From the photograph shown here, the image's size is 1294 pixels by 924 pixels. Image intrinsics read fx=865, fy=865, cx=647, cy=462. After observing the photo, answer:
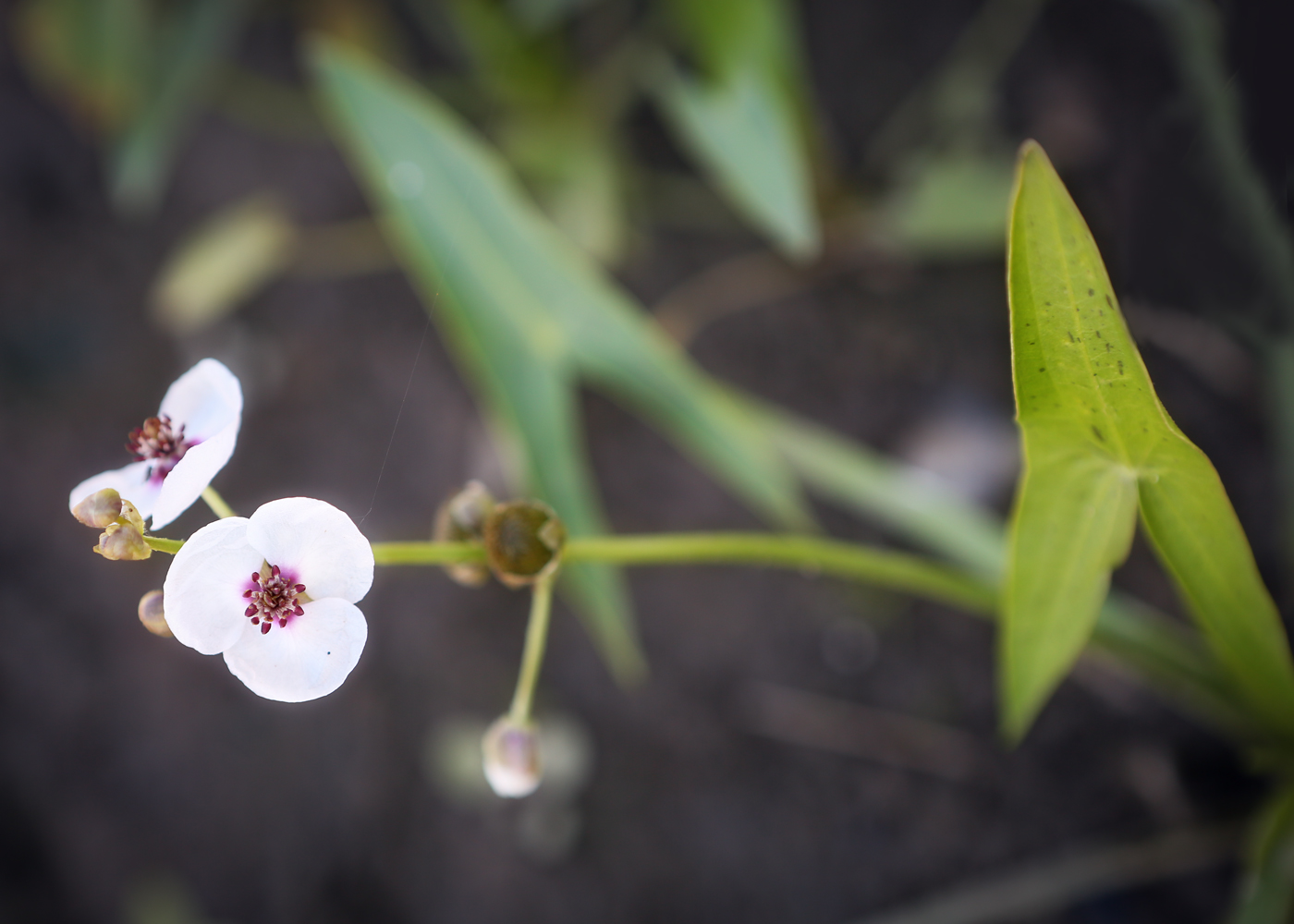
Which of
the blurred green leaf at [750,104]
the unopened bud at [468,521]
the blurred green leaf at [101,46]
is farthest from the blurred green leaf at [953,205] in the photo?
the blurred green leaf at [101,46]

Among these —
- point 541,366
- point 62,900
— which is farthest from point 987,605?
point 62,900

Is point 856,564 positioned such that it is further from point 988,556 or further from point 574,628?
point 574,628

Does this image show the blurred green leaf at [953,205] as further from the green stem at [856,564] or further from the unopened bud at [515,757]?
the unopened bud at [515,757]

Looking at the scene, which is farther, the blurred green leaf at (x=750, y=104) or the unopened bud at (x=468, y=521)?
the blurred green leaf at (x=750, y=104)

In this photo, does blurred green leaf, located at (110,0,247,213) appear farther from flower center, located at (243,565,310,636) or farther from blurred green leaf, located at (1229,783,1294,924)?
blurred green leaf, located at (1229,783,1294,924)

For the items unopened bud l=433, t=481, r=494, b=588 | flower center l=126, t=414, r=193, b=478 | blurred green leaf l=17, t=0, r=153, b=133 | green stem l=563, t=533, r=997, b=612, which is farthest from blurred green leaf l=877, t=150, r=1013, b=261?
blurred green leaf l=17, t=0, r=153, b=133

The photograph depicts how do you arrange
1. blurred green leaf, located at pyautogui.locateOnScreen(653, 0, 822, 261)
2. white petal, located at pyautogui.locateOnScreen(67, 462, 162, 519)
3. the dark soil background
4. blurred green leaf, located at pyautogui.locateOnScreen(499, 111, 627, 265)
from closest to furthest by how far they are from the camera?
white petal, located at pyautogui.locateOnScreen(67, 462, 162, 519) < blurred green leaf, located at pyautogui.locateOnScreen(653, 0, 822, 261) < the dark soil background < blurred green leaf, located at pyautogui.locateOnScreen(499, 111, 627, 265)

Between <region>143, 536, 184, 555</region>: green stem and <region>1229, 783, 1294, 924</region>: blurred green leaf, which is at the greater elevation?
<region>1229, 783, 1294, 924</region>: blurred green leaf

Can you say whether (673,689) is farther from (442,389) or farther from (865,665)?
(442,389)
